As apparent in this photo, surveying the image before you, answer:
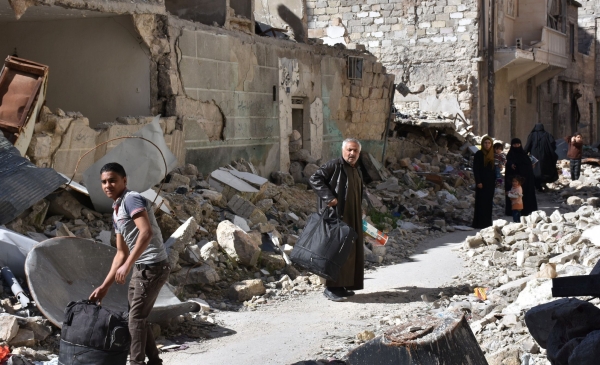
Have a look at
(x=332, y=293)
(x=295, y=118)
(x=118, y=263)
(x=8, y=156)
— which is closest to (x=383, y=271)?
(x=332, y=293)

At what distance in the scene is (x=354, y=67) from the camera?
1641cm

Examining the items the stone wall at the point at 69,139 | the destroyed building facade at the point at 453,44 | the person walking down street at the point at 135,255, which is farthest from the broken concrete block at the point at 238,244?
the destroyed building facade at the point at 453,44

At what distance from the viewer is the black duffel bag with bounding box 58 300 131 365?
188 inches

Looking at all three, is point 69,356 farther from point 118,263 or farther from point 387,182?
point 387,182

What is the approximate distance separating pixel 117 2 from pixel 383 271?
436 cm

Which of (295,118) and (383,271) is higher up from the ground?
(295,118)

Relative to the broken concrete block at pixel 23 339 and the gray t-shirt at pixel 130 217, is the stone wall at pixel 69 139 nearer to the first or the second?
the broken concrete block at pixel 23 339

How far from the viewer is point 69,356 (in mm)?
4836

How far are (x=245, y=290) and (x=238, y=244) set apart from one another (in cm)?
89

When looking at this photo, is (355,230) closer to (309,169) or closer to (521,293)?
(521,293)

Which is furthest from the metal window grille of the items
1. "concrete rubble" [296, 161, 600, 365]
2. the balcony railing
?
the balcony railing

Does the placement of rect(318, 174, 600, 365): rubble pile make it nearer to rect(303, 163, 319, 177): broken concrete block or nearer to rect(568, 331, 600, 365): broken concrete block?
rect(568, 331, 600, 365): broken concrete block

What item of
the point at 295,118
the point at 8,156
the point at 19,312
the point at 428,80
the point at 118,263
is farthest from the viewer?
the point at 428,80

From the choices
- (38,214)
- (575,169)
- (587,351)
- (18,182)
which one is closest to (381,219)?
(38,214)
